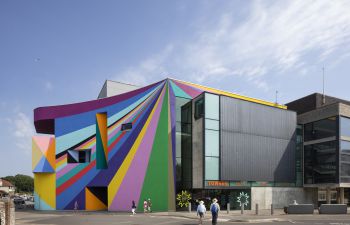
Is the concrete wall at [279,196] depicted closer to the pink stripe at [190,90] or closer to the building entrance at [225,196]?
the building entrance at [225,196]

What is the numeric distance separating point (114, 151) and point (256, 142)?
49.8 ft

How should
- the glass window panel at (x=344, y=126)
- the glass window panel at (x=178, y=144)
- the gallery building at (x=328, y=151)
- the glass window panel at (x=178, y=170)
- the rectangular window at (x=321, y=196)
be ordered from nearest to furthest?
the glass window panel at (x=178, y=170)
the glass window panel at (x=178, y=144)
the gallery building at (x=328, y=151)
the glass window panel at (x=344, y=126)
the rectangular window at (x=321, y=196)

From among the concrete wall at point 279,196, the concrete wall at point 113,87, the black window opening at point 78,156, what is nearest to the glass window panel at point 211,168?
the concrete wall at point 279,196

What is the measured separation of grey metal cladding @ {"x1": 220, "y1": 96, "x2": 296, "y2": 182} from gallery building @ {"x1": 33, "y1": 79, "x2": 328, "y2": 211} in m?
0.10

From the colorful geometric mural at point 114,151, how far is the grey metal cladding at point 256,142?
16.5 feet

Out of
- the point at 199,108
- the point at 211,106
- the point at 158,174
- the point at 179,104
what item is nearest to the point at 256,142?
the point at 211,106

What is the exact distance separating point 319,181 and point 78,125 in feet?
93.5

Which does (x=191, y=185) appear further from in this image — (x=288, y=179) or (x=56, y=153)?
(x=56, y=153)

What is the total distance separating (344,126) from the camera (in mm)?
37688

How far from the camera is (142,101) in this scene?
37344mm

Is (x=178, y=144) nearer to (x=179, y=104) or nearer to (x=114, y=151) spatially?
(x=179, y=104)

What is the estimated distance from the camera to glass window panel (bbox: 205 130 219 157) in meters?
34.4

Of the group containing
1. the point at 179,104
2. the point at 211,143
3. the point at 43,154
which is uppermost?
the point at 179,104

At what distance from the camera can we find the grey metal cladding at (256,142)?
35.8m
